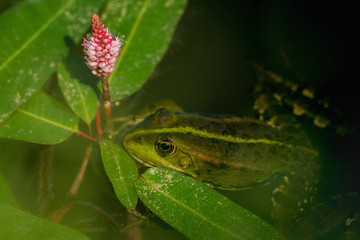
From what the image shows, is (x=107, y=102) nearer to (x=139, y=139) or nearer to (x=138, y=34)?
(x=139, y=139)

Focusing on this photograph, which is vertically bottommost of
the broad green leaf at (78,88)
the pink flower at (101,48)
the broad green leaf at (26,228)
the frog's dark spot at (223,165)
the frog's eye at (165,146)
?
the broad green leaf at (26,228)

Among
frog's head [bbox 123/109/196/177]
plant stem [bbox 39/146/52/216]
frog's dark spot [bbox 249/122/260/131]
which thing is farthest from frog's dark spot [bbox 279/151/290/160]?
plant stem [bbox 39/146/52/216]

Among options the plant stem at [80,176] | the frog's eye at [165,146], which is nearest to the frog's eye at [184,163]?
the frog's eye at [165,146]

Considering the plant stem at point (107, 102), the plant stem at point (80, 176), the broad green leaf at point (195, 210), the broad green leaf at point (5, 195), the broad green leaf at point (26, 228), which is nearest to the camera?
the broad green leaf at point (26, 228)

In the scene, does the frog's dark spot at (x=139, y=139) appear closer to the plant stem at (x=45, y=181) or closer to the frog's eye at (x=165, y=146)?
the frog's eye at (x=165, y=146)

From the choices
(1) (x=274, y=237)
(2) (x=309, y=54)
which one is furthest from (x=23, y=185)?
(2) (x=309, y=54)

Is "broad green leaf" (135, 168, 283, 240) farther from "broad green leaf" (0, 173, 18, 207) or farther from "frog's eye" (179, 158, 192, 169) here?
"broad green leaf" (0, 173, 18, 207)
